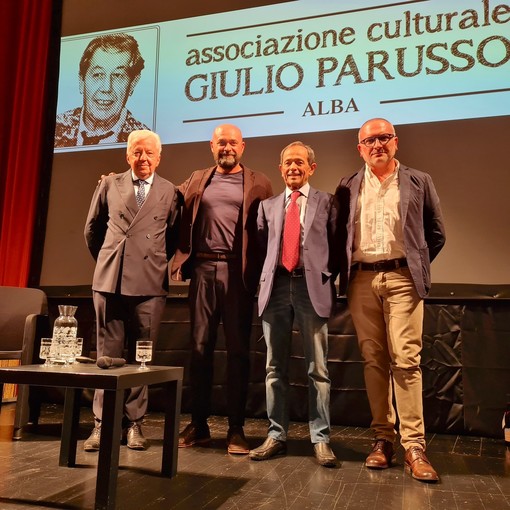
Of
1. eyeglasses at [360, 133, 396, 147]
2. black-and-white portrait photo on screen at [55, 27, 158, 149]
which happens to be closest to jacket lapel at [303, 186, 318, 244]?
eyeglasses at [360, 133, 396, 147]

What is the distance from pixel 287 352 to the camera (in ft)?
8.28

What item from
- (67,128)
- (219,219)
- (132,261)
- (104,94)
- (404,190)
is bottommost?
(132,261)

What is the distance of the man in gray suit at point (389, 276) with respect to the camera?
2305 mm

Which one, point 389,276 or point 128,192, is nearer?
point 389,276

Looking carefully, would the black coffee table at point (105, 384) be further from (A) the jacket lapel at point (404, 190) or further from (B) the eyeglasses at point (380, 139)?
(B) the eyeglasses at point (380, 139)

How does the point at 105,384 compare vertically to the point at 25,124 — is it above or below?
below

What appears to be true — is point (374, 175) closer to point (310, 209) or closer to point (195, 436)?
point (310, 209)

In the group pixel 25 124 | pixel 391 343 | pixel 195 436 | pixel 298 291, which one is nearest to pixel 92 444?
pixel 195 436

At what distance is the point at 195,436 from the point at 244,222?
1.10 meters

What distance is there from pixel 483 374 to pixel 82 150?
3319 mm

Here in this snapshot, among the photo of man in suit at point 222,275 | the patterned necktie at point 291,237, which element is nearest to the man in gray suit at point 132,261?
the photo of man in suit at point 222,275

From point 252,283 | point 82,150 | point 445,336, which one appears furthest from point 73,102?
point 445,336

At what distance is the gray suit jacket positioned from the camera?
8.01 ft

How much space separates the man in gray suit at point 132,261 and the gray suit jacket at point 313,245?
0.53 meters
